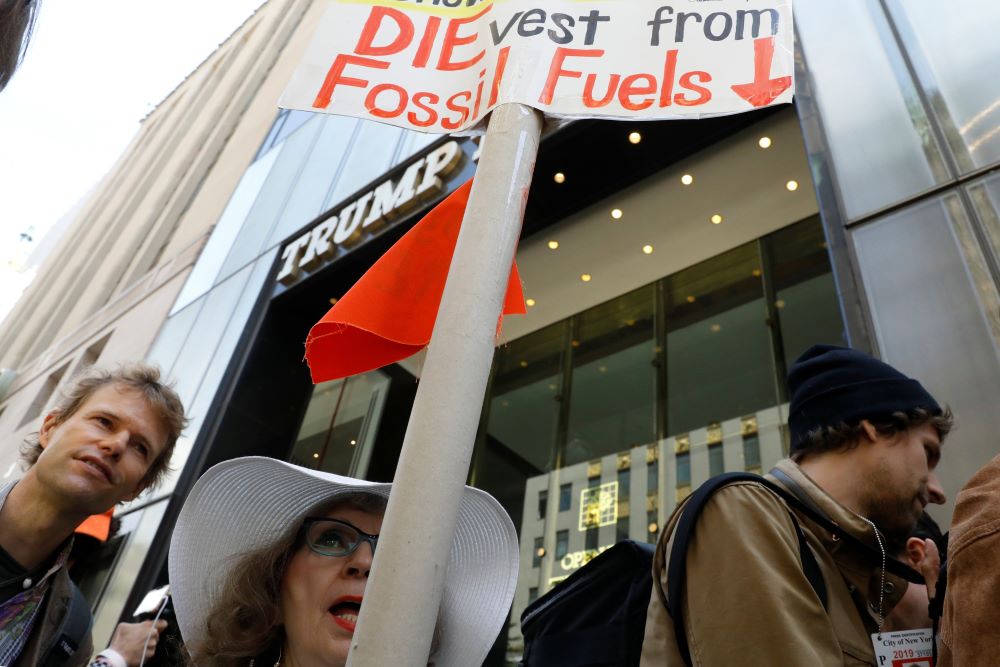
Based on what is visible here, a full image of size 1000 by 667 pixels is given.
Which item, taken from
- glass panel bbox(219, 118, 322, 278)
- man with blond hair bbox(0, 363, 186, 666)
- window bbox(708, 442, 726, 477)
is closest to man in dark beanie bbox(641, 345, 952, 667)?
man with blond hair bbox(0, 363, 186, 666)

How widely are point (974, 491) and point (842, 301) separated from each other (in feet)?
8.14

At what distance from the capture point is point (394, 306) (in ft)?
6.60

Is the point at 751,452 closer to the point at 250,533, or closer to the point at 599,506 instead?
the point at 599,506

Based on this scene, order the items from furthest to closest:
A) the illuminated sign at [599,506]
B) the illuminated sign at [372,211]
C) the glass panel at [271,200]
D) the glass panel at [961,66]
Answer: the glass panel at [271,200], the illuminated sign at [372,211], the illuminated sign at [599,506], the glass panel at [961,66]

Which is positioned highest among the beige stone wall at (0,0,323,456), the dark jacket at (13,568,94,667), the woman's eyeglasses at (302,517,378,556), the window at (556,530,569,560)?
the beige stone wall at (0,0,323,456)

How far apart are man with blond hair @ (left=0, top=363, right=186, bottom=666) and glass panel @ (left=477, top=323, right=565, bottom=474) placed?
4.66 metres

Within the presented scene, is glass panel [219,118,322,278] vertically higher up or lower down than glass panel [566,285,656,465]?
higher up

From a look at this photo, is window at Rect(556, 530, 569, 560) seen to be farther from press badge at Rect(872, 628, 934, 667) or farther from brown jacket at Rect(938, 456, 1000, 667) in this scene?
brown jacket at Rect(938, 456, 1000, 667)

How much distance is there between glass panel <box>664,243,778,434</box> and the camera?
20.9ft

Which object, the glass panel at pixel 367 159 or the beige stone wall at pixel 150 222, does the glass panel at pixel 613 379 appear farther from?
the beige stone wall at pixel 150 222

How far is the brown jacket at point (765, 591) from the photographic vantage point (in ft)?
4.80

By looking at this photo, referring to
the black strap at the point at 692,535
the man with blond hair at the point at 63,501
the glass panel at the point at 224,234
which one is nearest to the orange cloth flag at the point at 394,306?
the black strap at the point at 692,535

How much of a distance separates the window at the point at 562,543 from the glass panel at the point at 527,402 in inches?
31.4

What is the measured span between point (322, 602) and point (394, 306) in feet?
2.60
